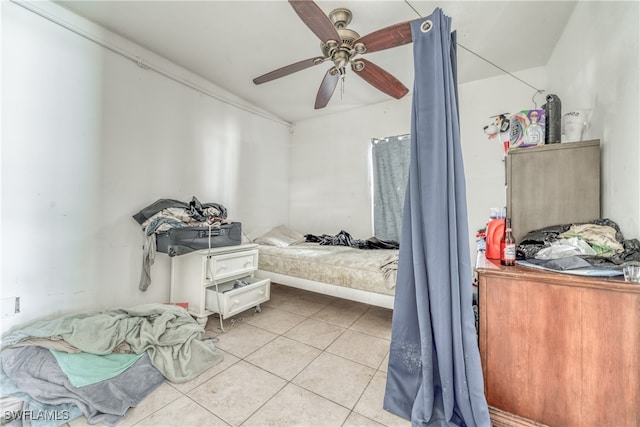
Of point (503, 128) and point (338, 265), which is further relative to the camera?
point (338, 265)

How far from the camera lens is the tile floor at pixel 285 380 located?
1.18 m

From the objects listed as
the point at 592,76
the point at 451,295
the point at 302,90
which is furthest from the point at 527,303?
the point at 302,90

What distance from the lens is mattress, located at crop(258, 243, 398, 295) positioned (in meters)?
2.03

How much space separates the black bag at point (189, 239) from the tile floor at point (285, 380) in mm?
721

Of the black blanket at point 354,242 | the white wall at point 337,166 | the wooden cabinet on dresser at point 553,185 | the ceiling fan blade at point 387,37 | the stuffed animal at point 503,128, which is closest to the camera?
the wooden cabinet on dresser at point 553,185

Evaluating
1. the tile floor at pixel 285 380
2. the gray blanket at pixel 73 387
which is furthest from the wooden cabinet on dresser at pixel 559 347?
the gray blanket at pixel 73 387

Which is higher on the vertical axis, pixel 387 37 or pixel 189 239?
pixel 387 37

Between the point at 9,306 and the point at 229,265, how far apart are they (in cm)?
132

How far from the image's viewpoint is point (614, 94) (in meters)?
1.18

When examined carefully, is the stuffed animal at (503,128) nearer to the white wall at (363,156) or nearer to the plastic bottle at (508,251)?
the plastic bottle at (508,251)

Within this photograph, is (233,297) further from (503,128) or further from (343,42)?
(503,128)

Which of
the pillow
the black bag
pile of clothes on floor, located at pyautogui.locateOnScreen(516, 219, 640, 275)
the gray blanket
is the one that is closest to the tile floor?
the gray blanket

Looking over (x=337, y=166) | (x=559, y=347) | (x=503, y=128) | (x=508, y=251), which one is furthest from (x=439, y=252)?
(x=337, y=166)

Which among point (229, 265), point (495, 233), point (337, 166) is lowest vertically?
point (229, 265)
